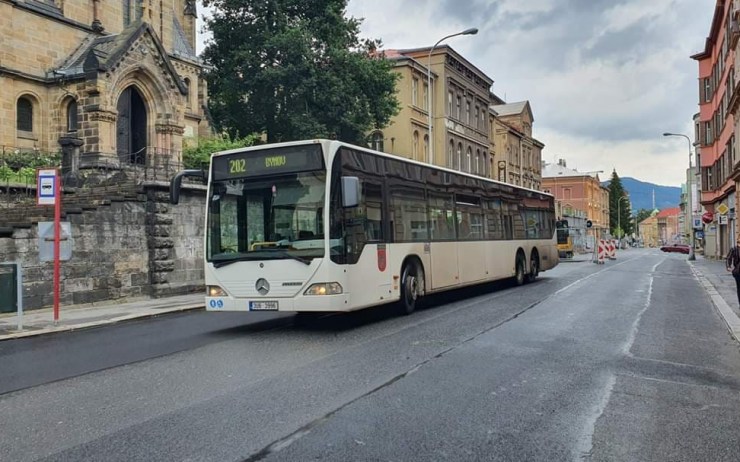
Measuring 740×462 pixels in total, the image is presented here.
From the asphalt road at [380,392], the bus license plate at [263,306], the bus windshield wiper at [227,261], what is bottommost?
the asphalt road at [380,392]

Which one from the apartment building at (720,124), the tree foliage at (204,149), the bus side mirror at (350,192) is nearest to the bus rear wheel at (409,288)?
the bus side mirror at (350,192)

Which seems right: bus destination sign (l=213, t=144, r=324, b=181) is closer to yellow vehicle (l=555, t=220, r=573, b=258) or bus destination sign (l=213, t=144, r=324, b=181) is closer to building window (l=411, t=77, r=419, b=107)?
building window (l=411, t=77, r=419, b=107)

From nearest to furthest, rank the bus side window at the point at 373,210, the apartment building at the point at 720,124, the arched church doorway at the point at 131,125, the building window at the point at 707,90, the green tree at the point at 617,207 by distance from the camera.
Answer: the bus side window at the point at 373,210 < the arched church doorway at the point at 131,125 < the apartment building at the point at 720,124 < the building window at the point at 707,90 < the green tree at the point at 617,207

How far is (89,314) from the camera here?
14.0 metres

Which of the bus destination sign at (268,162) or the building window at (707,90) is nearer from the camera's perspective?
→ the bus destination sign at (268,162)

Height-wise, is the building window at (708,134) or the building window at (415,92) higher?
the building window at (415,92)

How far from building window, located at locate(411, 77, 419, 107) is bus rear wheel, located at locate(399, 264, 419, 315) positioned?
1321 inches

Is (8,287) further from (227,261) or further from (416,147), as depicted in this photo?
(416,147)

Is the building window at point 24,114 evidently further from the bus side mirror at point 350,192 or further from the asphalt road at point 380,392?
the bus side mirror at point 350,192

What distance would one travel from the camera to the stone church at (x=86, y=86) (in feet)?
77.9

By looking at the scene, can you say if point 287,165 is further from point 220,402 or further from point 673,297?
point 673,297

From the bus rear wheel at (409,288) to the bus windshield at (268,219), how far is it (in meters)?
3.01

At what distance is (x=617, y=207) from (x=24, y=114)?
438 ft

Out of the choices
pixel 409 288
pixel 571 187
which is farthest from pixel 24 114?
pixel 571 187
